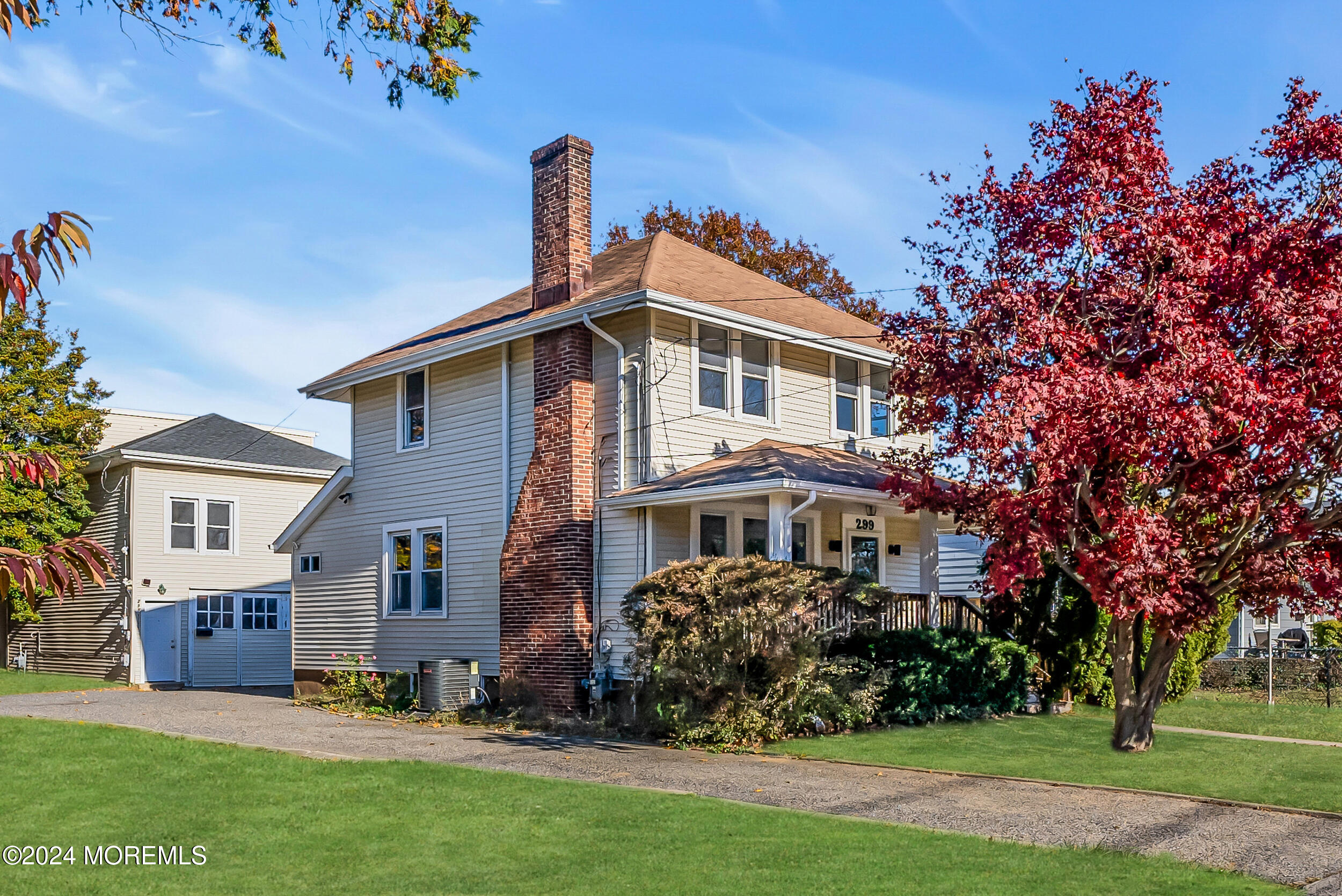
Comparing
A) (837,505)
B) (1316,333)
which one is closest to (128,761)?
(837,505)

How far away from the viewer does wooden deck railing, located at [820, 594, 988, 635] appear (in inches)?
624

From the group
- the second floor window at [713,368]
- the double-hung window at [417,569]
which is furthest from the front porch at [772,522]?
the double-hung window at [417,569]

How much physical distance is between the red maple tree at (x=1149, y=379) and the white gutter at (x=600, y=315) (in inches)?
170

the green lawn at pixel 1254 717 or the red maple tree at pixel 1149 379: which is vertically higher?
the red maple tree at pixel 1149 379

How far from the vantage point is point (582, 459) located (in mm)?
17562

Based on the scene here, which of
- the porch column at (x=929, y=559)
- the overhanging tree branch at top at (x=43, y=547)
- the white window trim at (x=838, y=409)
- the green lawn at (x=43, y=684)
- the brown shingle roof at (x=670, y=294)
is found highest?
the brown shingle roof at (x=670, y=294)

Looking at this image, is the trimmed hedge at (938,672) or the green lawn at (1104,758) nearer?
the green lawn at (1104,758)

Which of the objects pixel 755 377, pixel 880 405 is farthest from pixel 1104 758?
pixel 880 405

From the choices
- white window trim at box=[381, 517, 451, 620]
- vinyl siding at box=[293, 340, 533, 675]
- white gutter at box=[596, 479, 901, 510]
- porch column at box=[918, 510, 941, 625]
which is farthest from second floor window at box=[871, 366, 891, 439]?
white window trim at box=[381, 517, 451, 620]

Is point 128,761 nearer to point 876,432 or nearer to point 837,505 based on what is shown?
point 837,505

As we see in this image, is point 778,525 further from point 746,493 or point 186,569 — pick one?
point 186,569

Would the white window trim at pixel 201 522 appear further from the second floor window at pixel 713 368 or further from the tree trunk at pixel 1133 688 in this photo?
the tree trunk at pixel 1133 688

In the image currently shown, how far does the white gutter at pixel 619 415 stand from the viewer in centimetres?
1742

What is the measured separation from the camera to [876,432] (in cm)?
2105
